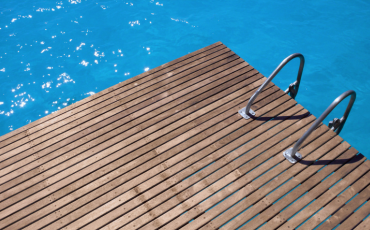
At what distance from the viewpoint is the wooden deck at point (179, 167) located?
3309 mm

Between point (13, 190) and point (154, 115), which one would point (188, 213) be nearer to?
point (154, 115)

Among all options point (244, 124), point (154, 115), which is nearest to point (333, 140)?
point (244, 124)

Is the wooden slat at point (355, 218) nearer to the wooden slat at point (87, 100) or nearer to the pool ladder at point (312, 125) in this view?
the pool ladder at point (312, 125)

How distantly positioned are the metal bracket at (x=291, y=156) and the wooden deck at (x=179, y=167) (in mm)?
75

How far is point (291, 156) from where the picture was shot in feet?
12.3

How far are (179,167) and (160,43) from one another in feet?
18.9

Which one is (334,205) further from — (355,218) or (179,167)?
(179,167)

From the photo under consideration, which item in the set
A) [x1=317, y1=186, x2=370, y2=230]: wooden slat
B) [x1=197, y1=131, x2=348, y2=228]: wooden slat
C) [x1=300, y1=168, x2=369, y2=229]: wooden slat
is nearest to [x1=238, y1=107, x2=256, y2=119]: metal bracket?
[x1=197, y1=131, x2=348, y2=228]: wooden slat

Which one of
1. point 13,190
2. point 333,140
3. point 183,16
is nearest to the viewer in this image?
point 13,190

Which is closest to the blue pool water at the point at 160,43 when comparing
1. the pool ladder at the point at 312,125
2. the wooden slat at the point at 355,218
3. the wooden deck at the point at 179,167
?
the pool ladder at the point at 312,125

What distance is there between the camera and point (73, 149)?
397 cm

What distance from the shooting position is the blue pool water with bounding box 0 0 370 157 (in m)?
7.23

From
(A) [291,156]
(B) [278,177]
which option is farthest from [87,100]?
(A) [291,156]

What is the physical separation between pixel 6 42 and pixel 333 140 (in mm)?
9468
